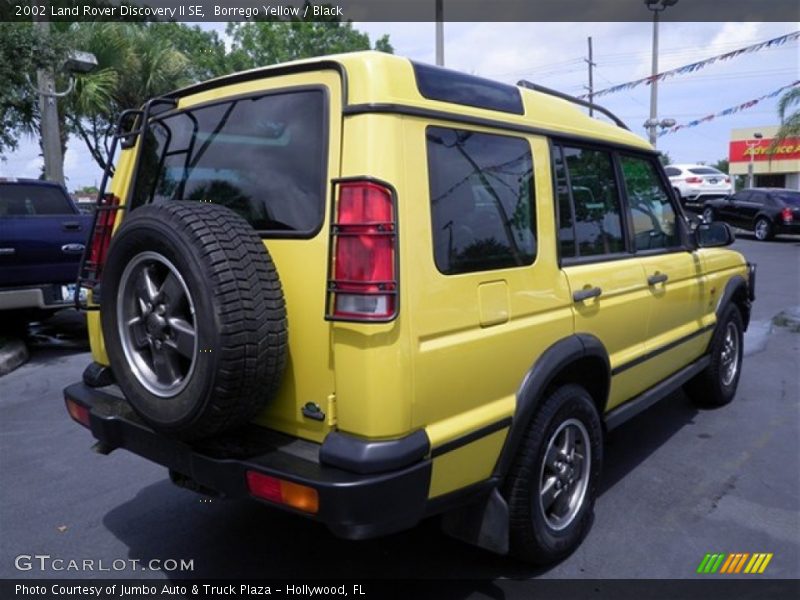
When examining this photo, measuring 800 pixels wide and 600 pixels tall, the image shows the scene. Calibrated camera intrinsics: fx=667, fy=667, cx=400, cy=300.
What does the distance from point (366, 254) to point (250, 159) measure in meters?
0.79

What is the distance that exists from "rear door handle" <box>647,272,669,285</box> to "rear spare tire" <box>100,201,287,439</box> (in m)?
2.27

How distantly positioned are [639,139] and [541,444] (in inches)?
86.9

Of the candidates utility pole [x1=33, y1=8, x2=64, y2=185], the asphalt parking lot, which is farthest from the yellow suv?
utility pole [x1=33, y1=8, x2=64, y2=185]

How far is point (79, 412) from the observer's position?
3023 mm

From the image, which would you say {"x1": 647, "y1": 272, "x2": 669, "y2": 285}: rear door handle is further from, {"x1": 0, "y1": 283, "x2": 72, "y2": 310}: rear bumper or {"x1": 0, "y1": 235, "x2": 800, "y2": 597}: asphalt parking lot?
{"x1": 0, "y1": 283, "x2": 72, "y2": 310}: rear bumper

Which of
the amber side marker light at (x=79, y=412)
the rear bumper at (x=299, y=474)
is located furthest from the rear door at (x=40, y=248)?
the rear bumper at (x=299, y=474)

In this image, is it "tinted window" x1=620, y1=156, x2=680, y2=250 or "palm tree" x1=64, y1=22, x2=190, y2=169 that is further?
"palm tree" x1=64, y1=22, x2=190, y2=169

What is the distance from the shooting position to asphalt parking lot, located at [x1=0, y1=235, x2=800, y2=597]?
3.06 metres

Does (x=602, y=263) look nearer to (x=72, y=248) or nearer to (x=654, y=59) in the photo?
(x=72, y=248)

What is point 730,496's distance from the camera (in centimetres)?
373

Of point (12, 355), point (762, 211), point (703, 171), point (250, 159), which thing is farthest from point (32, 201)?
point (703, 171)

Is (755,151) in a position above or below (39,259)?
above

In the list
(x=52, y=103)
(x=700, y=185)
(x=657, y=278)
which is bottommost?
(x=657, y=278)

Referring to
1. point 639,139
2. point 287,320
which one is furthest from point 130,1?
Answer: point 287,320
